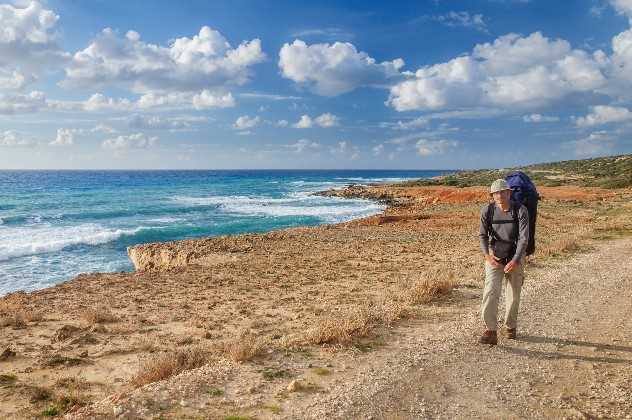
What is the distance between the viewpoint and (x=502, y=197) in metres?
5.88

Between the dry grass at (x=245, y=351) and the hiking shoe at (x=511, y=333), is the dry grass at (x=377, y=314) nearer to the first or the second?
the dry grass at (x=245, y=351)

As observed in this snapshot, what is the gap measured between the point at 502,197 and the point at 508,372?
6.71ft

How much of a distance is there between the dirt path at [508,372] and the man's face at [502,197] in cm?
188

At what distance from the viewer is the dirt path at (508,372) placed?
15.1 feet

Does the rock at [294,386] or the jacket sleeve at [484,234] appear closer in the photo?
the rock at [294,386]

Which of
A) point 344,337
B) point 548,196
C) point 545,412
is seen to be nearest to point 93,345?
point 344,337

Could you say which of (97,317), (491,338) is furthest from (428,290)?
(97,317)

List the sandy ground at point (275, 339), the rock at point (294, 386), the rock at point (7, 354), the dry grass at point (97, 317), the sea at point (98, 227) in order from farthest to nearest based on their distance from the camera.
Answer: the sea at point (98, 227) → the dry grass at point (97, 317) → the rock at point (7, 354) → the rock at point (294, 386) → the sandy ground at point (275, 339)

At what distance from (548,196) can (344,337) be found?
120 feet

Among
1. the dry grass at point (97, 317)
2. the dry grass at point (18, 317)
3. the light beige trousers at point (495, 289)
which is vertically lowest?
the dry grass at point (18, 317)

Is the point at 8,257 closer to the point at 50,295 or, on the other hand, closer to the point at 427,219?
the point at 50,295

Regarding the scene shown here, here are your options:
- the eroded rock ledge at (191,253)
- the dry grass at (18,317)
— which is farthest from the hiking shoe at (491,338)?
the eroded rock ledge at (191,253)

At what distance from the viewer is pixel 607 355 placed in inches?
233

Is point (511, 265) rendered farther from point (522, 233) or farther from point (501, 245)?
point (522, 233)
